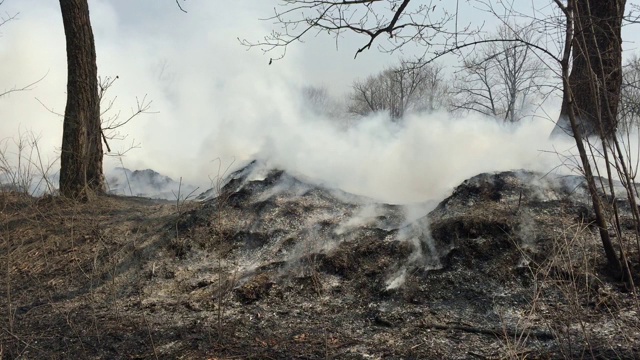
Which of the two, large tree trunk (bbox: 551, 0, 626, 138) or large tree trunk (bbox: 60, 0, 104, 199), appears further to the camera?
large tree trunk (bbox: 60, 0, 104, 199)

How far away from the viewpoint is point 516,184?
18.5 ft

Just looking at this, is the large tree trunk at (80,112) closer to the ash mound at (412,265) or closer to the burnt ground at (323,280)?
the burnt ground at (323,280)

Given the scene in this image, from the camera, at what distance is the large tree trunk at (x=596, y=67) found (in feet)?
10.2

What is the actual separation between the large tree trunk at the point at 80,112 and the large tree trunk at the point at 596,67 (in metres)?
6.72

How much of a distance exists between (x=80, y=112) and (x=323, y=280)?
205 inches

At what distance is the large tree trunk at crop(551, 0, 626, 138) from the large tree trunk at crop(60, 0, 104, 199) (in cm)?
672

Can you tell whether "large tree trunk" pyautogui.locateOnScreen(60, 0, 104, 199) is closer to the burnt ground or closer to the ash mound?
the burnt ground

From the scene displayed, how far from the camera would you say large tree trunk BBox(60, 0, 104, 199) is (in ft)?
25.0

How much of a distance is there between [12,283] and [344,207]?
411cm

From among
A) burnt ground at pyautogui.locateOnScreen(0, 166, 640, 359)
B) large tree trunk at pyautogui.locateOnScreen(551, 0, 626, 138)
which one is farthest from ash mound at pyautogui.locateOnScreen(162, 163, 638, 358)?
large tree trunk at pyautogui.locateOnScreen(551, 0, 626, 138)

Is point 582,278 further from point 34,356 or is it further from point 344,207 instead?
point 34,356

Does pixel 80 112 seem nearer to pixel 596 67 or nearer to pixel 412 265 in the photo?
pixel 412 265

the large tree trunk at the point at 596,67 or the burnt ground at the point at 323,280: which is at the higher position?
the large tree trunk at the point at 596,67

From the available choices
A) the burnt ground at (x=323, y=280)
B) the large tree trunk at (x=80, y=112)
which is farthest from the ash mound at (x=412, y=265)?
the large tree trunk at (x=80, y=112)
